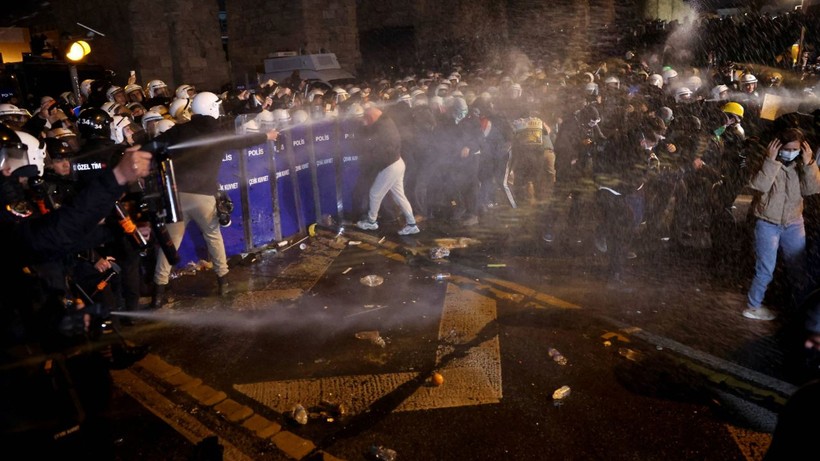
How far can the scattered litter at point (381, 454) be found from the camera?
12.4ft

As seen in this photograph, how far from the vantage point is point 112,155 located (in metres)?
6.25

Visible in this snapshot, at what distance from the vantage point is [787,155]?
5.34 m

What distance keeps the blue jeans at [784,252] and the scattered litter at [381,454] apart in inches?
177

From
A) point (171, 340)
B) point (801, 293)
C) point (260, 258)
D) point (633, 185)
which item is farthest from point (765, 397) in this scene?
point (260, 258)

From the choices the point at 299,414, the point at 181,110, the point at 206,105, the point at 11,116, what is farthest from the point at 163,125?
the point at 299,414

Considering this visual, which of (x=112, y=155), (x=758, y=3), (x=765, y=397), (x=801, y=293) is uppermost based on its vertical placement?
(x=758, y=3)

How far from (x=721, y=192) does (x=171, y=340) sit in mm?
7478

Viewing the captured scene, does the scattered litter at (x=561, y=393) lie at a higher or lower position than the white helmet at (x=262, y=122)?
lower

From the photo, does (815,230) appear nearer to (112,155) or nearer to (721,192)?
(721,192)

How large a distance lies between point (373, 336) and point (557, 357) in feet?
6.17

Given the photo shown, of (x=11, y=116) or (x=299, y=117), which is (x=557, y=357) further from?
(x=11, y=116)

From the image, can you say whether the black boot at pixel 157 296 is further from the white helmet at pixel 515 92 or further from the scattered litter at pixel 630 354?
the white helmet at pixel 515 92

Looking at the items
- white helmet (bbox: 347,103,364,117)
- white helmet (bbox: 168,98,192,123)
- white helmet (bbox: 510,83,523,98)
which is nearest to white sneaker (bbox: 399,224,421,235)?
white helmet (bbox: 347,103,364,117)

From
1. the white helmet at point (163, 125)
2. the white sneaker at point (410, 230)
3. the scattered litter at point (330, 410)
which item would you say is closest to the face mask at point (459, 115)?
the white sneaker at point (410, 230)
